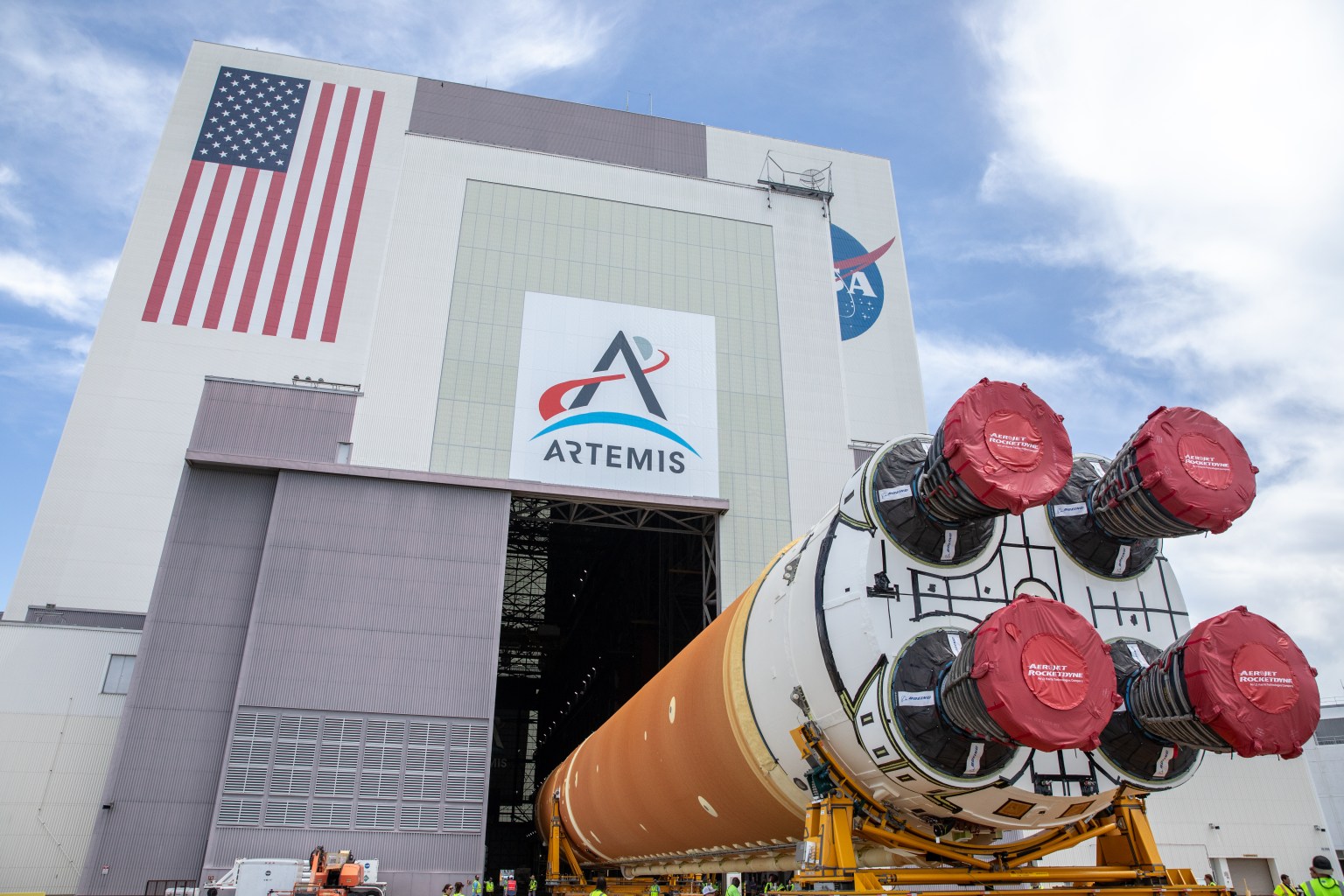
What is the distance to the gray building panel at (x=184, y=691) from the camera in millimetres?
19422

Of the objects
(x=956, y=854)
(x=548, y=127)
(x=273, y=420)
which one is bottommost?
(x=956, y=854)

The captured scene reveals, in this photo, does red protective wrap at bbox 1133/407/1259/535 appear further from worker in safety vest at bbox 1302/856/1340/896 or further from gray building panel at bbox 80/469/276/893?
gray building panel at bbox 80/469/276/893

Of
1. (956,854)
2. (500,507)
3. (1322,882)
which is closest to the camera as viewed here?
(956,854)

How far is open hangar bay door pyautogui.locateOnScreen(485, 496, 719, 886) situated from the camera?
28.9 metres

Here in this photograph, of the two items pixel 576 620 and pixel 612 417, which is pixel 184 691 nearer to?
pixel 612 417

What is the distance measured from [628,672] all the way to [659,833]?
2548 cm

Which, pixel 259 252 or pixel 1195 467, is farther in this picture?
pixel 259 252

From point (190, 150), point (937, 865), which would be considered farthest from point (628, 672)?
point (937, 865)

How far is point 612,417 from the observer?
24641mm

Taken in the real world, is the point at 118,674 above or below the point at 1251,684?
above

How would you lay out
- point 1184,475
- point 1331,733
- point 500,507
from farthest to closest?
point 1331,733 → point 500,507 → point 1184,475

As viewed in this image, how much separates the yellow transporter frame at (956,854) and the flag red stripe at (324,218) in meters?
25.6

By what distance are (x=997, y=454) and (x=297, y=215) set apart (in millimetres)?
28376

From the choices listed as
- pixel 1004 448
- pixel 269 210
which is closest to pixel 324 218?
pixel 269 210
